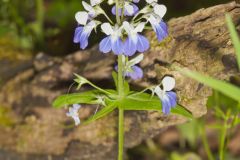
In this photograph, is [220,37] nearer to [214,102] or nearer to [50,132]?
[214,102]

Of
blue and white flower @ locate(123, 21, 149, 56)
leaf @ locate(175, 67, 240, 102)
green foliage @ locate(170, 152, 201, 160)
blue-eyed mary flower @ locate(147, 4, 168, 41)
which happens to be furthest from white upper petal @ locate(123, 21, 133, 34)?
green foliage @ locate(170, 152, 201, 160)

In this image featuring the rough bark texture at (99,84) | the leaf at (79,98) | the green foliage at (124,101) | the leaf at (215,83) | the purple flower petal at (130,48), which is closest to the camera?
the leaf at (215,83)

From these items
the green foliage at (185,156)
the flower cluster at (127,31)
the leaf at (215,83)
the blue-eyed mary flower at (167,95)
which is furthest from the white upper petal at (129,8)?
the green foliage at (185,156)

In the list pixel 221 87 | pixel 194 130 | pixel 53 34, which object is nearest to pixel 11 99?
pixel 53 34

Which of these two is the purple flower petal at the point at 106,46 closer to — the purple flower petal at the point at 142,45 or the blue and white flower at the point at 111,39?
the blue and white flower at the point at 111,39

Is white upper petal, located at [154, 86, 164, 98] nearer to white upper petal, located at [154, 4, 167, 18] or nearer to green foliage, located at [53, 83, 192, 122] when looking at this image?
green foliage, located at [53, 83, 192, 122]

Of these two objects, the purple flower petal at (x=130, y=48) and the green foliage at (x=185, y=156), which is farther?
the green foliage at (x=185, y=156)
